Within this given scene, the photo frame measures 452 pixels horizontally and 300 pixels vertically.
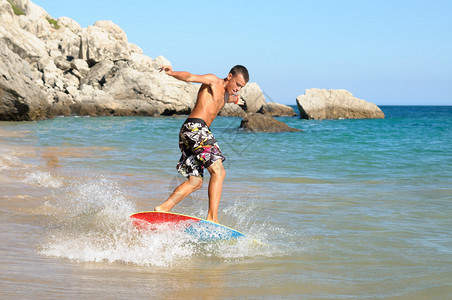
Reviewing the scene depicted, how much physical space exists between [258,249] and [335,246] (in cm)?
86

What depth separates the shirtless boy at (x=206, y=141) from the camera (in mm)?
5289

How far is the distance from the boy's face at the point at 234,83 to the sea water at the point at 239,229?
64.7 inches

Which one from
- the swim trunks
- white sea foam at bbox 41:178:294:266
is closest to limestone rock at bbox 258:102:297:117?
white sea foam at bbox 41:178:294:266

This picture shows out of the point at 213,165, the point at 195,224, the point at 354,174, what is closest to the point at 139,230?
the point at 195,224

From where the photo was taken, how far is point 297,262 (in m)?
4.65

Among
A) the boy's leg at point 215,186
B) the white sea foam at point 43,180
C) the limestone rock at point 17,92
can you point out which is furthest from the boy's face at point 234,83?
the limestone rock at point 17,92

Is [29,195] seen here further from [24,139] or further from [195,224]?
[24,139]

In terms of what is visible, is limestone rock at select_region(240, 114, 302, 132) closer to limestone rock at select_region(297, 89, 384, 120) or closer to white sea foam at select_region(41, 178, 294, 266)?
limestone rock at select_region(297, 89, 384, 120)

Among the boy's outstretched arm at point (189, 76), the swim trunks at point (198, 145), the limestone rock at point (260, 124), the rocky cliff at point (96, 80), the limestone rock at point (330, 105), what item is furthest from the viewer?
the limestone rock at point (330, 105)

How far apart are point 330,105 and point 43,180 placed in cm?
3607

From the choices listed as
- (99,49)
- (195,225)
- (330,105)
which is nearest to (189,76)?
(195,225)

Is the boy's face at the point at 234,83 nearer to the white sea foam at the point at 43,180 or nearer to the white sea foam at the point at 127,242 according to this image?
the white sea foam at the point at 127,242

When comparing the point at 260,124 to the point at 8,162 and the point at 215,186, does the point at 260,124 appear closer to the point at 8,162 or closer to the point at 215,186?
the point at 8,162

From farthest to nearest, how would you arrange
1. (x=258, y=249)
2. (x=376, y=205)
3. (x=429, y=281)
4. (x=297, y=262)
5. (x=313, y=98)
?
1. (x=313, y=98)
2. (x=376, y=205)
3. (x=258, y=249)
4. (x=297, y=262)
5. (x=429, y=281)
